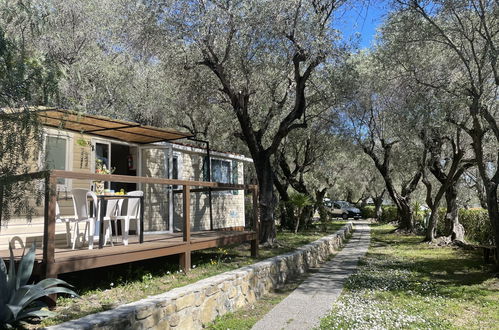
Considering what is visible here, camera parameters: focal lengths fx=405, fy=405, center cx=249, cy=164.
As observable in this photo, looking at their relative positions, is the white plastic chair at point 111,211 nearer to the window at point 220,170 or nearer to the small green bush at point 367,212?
the window at point 220,170

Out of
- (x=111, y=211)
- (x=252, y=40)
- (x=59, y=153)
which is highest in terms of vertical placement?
(x=252, y=40)

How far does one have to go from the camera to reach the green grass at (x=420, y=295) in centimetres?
570

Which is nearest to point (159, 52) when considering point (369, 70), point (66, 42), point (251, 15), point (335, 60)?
point (251, 15)

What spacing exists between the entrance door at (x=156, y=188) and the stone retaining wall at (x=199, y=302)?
3567 mm

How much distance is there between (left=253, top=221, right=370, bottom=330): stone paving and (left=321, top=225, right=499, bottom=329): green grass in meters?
0.22

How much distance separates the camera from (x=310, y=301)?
7.03 m

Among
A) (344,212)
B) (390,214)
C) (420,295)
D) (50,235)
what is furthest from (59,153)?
(344,212)

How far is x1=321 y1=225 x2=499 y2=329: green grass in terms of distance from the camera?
5699mm

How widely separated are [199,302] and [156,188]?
601 cm

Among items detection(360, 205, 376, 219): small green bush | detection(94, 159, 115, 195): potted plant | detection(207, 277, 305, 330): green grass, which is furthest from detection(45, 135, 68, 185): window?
detection(360, 205, 376, 219): small green bush

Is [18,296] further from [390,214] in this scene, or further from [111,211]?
[390,214]

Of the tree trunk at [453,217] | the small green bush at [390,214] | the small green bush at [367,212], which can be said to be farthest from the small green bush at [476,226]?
the small green bush at [367,212]

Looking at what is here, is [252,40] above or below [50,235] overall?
above

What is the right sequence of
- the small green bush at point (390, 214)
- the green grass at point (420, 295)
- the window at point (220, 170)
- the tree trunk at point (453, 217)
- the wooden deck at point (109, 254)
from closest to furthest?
the wooden deck at point (109, 254) → the green grass at point (420, 295) → the window at point (220, 170) → the tree trunk at point (453, 217) → the small green bush at point (390, 214)
